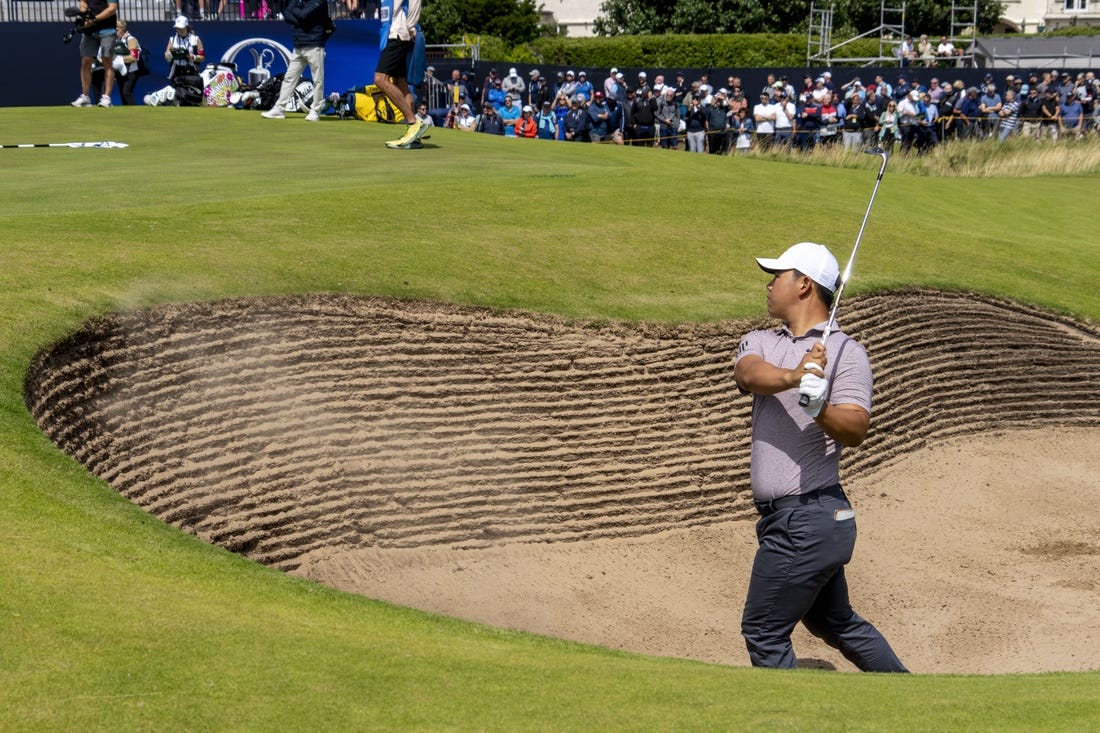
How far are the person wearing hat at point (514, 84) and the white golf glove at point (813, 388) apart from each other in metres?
28.9

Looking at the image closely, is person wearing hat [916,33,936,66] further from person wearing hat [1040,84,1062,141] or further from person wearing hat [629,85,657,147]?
person wearing hat [629,85,657,147]

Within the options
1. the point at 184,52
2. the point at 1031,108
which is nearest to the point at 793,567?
the point at 184,52

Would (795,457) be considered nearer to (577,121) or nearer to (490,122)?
(577,121)

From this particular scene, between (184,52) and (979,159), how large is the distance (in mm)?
18189

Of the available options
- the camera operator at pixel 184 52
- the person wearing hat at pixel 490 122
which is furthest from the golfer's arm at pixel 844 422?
the person wearing hat at pixel 490 122

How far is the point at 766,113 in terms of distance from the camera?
33.1 meters

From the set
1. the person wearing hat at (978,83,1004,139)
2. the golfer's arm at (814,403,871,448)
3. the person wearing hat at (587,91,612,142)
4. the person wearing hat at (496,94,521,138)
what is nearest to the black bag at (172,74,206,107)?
the person wearing hat at (496,94,521,138)

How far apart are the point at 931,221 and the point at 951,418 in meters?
6.27

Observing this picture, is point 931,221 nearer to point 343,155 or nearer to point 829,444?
point 343,155

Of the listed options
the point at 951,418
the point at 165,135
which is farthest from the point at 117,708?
the point at 165,135

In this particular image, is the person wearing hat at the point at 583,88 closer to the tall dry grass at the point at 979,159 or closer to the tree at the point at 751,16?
the tall dry grass at the point at 979,159

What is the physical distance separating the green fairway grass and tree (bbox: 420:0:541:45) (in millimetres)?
36816

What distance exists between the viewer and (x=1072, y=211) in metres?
23.3

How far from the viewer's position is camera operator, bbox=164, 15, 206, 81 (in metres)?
29.4
